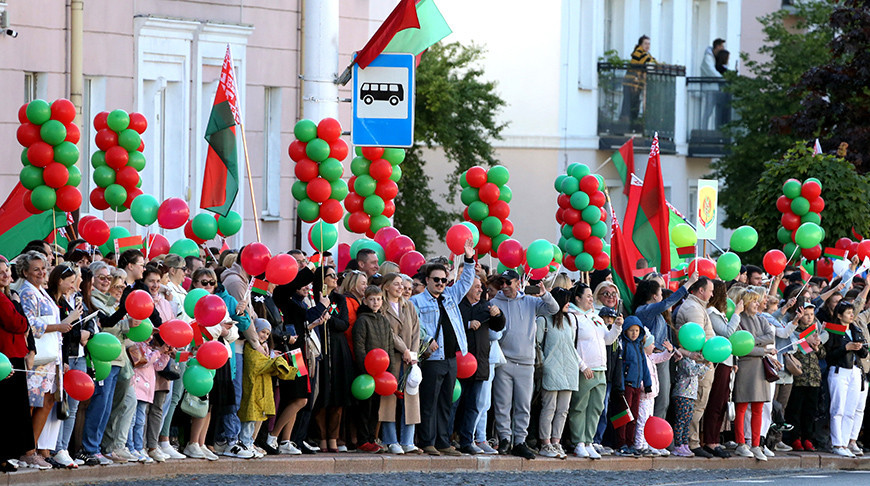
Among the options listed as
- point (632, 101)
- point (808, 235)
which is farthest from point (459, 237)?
point (632, 101)

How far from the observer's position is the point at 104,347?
1448 centimetres

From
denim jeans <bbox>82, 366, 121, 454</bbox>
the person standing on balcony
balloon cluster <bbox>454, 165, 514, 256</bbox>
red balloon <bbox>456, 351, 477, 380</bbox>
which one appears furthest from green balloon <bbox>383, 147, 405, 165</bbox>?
the person standing on balcony

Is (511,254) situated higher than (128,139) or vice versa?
(128,139)

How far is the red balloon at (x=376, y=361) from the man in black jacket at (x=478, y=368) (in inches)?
38.2

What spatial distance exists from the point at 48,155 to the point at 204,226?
1.66 m

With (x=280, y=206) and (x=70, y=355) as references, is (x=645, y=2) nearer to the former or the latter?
(x=280, y=206)

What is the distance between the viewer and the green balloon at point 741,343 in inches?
731

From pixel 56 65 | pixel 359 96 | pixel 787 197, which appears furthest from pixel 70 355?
pixel 787 197

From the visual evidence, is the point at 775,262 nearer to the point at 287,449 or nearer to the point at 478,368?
the point at 478,368

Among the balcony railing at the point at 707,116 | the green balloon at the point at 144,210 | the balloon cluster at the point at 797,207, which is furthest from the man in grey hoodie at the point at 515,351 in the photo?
the balcony railing at the point at 707,116

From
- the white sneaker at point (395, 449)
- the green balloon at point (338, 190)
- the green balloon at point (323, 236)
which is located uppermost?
the green balloon at point (338, 190)

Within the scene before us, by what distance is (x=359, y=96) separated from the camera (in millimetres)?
17922

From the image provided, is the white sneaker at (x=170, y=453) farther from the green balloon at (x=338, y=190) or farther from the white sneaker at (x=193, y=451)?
the green balloon at (x=338, y=190)

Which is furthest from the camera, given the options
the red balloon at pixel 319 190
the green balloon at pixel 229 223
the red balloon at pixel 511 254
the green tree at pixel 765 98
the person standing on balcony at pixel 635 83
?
the person standing on balcony at pixel 635 83
